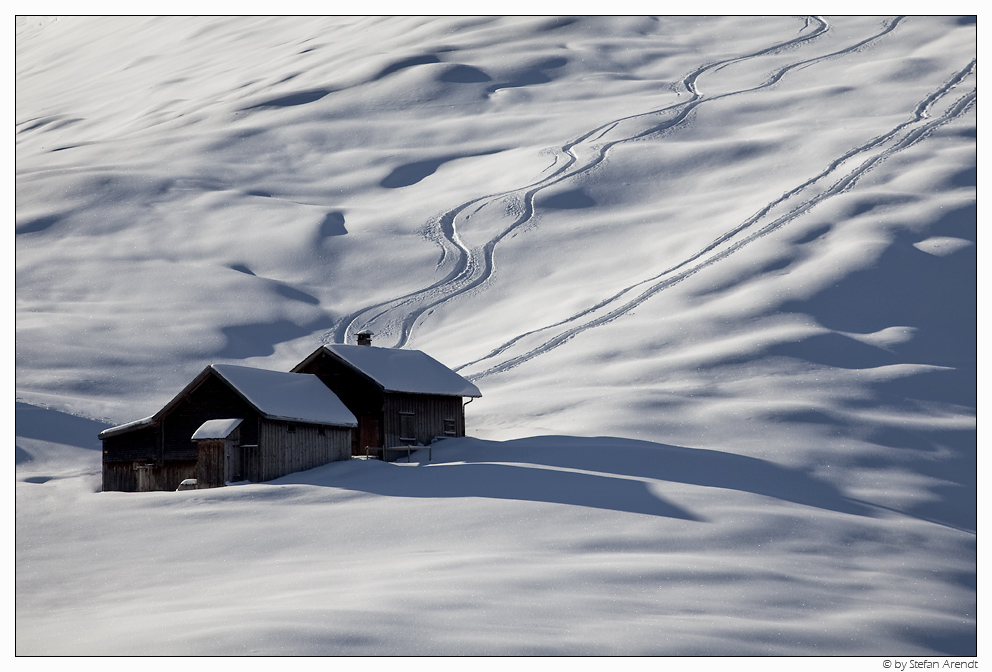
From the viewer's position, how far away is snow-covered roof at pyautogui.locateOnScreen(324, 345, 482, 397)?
39.3 m

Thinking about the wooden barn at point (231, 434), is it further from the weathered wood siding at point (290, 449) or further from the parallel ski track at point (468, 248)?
the parallel ski track at point (468, 248)

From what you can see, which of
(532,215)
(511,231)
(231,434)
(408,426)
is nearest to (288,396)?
(231,434)

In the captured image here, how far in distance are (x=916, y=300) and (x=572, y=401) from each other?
1903cm

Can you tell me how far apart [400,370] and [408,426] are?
2.26 m

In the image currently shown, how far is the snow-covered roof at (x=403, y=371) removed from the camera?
39.3 m

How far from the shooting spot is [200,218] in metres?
74.4

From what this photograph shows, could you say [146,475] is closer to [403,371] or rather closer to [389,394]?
[389,394]

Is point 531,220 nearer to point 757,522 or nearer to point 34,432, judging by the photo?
point 34,432

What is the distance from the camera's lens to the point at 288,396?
3638 centimetres

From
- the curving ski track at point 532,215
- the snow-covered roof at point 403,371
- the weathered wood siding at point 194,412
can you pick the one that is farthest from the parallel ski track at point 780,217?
the weathered wood siding at point 194,412

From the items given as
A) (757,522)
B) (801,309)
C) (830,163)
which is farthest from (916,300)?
(757,522)

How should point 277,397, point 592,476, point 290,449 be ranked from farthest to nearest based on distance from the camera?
point 277,397 < point 290,449 < point 592,476

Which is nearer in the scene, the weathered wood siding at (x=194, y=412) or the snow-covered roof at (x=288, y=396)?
the snow-covered roof at (x=288, y=396)

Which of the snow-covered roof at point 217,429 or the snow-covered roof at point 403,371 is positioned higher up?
the snow-covered roof at point 403,371
